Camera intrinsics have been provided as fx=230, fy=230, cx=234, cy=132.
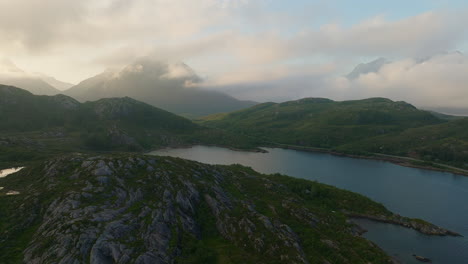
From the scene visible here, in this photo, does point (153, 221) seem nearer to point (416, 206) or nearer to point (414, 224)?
point (414, 224)

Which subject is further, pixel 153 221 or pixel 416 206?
pixel 416 206

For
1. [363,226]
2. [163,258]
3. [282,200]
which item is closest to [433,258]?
[363,226]

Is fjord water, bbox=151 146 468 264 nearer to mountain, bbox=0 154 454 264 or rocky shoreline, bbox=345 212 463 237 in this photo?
rocky shoreline, bbox=345 212 463 237

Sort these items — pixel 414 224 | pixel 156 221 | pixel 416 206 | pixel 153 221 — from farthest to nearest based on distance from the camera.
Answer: pixel 416 206
pixel 414 224
pixel 156 221
pixel 153 221

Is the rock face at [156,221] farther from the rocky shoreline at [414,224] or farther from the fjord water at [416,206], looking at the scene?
the fjord water at [416,206]

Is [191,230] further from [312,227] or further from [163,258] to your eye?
[312,227]

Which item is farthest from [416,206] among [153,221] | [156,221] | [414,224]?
[153,221]

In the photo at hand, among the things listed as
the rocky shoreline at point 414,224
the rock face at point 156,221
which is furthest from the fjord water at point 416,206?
the rock face at point 156,221
